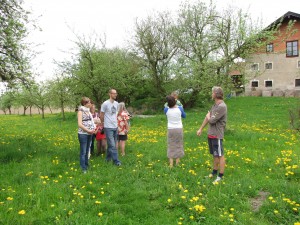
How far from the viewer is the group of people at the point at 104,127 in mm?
7488

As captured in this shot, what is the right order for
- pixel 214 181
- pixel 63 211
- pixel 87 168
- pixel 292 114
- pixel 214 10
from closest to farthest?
pixel 63 211, pixel 214 181, pixel 87 168, pixel 292 114, pixel 214 10

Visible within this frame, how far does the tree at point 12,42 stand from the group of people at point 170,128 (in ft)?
12.5

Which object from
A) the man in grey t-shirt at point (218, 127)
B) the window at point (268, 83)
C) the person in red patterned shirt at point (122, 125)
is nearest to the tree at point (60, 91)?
the person in red patterned shirt at point (122, 125)

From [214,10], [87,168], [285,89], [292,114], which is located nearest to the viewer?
[87,168]

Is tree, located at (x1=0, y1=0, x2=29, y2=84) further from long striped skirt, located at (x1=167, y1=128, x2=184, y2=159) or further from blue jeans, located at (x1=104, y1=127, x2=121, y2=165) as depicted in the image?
long striped skirt, located at (x1=167, y1=128, x2=184, y2=159)

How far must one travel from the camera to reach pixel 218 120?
22.3ft

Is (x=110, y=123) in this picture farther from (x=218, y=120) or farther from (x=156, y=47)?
(x=156, y=47)

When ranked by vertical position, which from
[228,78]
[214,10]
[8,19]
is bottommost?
[228,78]

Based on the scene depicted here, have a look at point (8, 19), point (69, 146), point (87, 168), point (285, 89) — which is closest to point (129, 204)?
point (87, 168)

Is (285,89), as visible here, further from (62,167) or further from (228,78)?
(62,167)

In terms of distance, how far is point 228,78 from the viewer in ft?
49.3

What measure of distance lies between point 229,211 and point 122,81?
67.1 feet

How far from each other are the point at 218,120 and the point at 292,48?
4159 cm

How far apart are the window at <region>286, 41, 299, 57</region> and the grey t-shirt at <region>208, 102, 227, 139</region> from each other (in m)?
41.0
